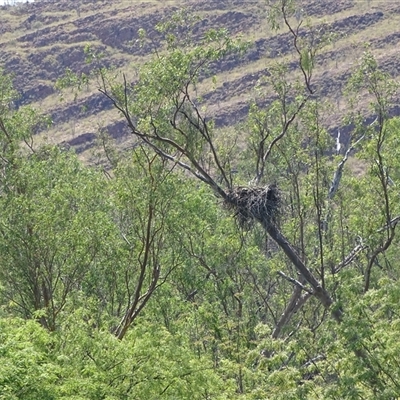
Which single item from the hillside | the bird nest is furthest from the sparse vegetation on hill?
Answer: the hillside

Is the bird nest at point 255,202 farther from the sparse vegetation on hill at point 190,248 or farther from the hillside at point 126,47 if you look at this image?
the hillside at point 126,47

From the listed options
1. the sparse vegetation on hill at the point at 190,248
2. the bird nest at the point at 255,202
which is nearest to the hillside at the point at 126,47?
the sparse vegetation on hill at the point at 190,248

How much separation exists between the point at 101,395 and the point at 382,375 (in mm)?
5119

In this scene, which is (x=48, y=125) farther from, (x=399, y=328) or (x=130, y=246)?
(x=399, y=328)

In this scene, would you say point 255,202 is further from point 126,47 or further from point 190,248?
point 126,47

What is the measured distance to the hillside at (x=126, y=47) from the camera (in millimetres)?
111625

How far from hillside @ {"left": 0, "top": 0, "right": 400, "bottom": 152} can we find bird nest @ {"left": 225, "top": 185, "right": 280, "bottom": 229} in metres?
84.9

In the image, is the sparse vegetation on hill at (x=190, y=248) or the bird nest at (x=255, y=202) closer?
the sparse vegetation on hill at (x=190, y=248)

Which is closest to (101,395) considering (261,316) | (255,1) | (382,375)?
(382,375)

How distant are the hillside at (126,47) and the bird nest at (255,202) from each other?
84.9 meters

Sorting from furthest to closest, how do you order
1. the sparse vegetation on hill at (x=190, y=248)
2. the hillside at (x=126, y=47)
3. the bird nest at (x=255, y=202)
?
the hillside at (x=126, y=47)
the bird nest at (x=255, y=202)
the sparse vegetation on hill at (x=190, y=248)

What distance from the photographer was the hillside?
11162 centimetres

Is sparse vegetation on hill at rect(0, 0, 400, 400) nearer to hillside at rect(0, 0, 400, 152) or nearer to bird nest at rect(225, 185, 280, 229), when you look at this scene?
bird nest at rect(225, 185, 280, 229)

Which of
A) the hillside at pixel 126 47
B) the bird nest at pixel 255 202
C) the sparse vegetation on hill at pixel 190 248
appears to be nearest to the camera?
the sparse vegetation on hill at pixel 190 248
